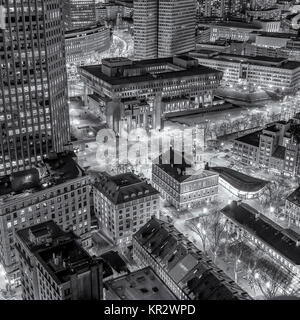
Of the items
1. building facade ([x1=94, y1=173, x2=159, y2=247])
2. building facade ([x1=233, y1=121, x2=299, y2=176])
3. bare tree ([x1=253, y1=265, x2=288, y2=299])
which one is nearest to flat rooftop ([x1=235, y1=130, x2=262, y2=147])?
building facade ([x1=233, y1=121, x2=299, y2=176])

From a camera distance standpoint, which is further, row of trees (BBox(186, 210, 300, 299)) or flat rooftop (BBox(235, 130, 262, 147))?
flat rooftop (BBox(235, 130, 262, 147))

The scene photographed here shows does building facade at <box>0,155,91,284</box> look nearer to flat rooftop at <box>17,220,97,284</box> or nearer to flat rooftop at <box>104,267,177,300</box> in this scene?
flat rooftop at <box>17,220,97,284</box>

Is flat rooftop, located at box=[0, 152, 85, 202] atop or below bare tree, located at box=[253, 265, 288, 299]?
atop

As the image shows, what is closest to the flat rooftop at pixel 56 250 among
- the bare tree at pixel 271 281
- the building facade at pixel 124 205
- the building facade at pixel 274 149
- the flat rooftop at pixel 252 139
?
the building facade at pixel 124 205

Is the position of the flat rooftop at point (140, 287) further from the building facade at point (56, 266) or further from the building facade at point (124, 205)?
the building facade at point (124, 205)

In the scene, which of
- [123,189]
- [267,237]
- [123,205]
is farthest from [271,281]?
[123,189]
